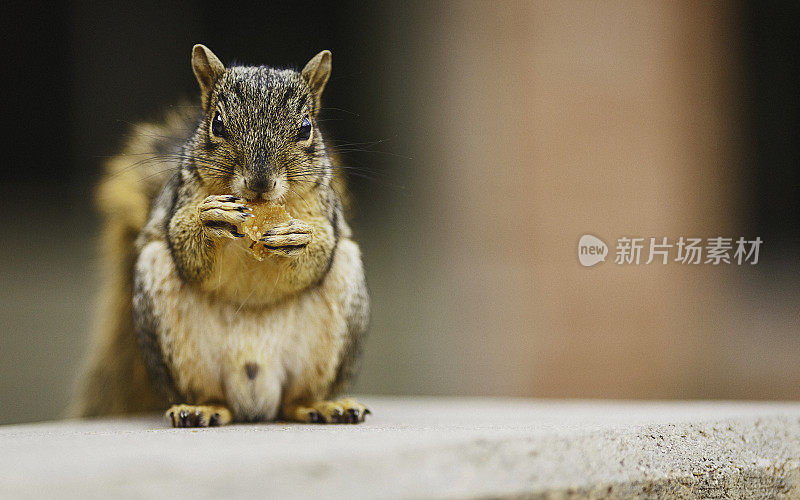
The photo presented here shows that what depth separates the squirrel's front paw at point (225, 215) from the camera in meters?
0.83

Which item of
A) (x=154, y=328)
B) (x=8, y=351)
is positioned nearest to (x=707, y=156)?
(x=154, y=328)

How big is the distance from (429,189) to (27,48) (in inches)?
46.4

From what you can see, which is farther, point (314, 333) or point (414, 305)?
point (414, 305)

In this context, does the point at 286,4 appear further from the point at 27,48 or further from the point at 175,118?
the point at 175,118

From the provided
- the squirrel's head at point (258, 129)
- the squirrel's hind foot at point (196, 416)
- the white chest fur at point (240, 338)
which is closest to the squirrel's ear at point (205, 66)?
the squirrel's head at point (258, 129)

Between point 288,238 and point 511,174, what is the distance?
138 centimetres

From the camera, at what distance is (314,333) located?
0.97 metres

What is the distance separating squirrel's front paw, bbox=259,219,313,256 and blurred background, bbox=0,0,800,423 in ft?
3.39

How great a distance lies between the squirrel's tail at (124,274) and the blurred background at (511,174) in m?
0.66

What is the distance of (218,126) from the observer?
874 millimetres

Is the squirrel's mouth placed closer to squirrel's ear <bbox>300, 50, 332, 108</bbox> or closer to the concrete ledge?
squirrel's ear <bbox>300, 50, 332, 108</bbox>

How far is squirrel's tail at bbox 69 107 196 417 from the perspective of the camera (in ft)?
3.84
